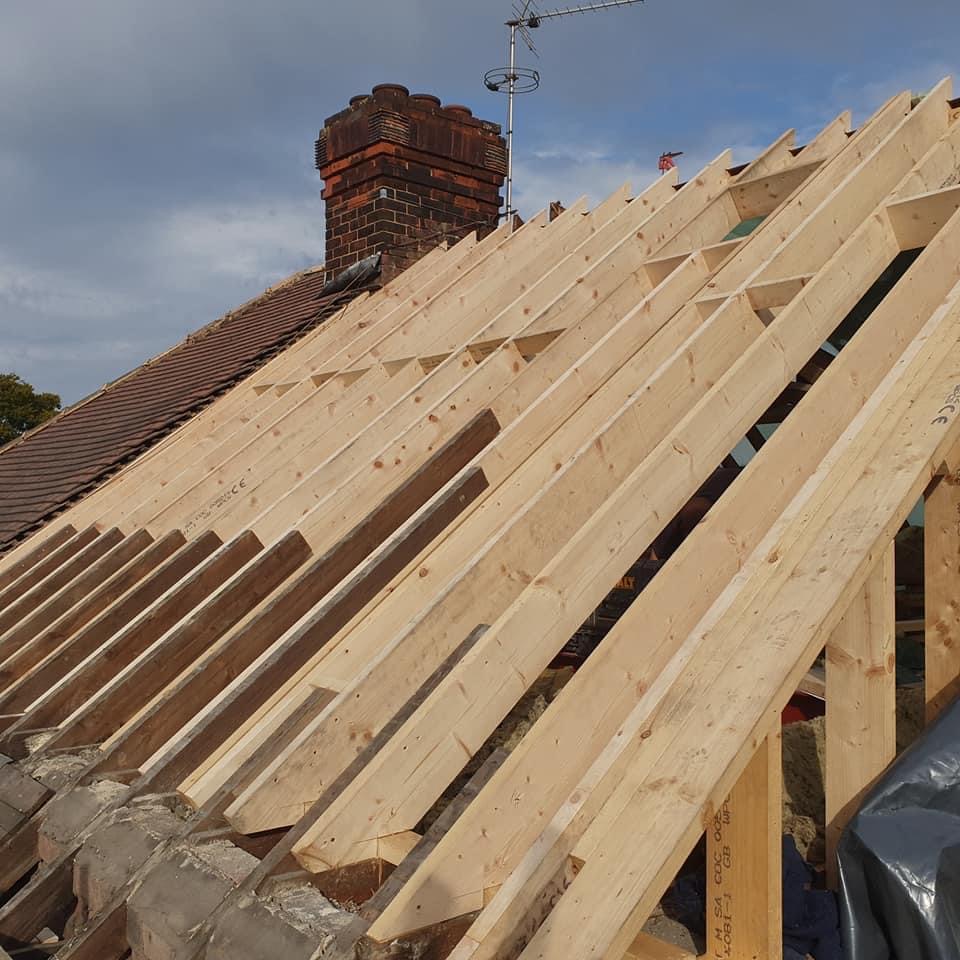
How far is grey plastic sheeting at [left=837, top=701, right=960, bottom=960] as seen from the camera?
7.72ft

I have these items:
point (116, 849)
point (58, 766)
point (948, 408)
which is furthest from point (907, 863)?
point (58, 766)

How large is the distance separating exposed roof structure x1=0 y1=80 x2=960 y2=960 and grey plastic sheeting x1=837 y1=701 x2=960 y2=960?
0.20 metres

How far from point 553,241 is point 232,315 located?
5.31 meters

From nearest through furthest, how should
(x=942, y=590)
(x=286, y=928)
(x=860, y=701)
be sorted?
(x=286, y=928)
(x=860, y=701)
(x=942, y=590)

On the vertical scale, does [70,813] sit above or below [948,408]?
below

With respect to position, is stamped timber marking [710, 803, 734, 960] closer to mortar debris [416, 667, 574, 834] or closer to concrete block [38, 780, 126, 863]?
mortar debris [416, 667, 574, 834]

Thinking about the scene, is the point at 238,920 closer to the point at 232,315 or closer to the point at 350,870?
the point at 350,870

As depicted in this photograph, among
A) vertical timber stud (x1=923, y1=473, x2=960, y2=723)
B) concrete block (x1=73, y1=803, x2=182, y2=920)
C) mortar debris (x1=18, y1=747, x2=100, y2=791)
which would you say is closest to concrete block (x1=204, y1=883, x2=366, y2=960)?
concrete block (x1=73, y1=803, x2=182, y2=920)

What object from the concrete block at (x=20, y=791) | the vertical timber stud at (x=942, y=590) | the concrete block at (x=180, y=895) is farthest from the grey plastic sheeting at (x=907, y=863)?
the concrete block at (x=20, y=791)

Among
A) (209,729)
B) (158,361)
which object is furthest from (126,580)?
(158,361)

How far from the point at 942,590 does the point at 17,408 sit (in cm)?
2883

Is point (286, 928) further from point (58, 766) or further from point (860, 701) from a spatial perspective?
point (58, 766)

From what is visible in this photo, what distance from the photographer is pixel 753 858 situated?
2.45 m

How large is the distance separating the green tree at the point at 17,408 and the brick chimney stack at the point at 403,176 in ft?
69.6
